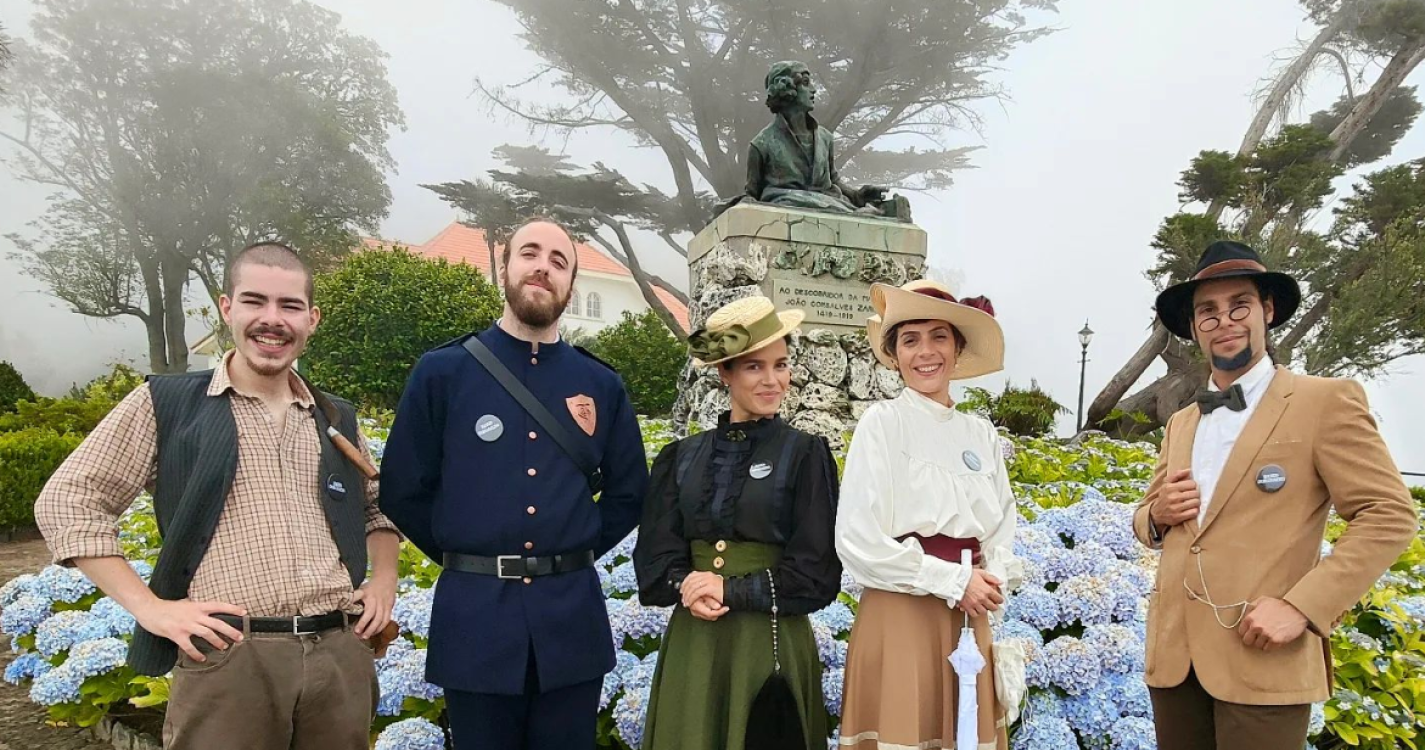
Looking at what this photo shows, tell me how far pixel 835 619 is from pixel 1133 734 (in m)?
1.01

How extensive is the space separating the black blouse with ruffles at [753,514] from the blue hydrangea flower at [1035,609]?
1.23 metres

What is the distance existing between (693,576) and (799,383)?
5.89 meters

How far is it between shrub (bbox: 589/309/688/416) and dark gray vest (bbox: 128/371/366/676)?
42.0 ft

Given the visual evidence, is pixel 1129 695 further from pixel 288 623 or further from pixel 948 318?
pixel 288 623

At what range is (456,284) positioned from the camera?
13719mm

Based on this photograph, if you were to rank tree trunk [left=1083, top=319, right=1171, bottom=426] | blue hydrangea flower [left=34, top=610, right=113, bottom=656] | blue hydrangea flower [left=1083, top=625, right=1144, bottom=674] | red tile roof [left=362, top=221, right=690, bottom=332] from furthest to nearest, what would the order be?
red tile roof [left=362, top=221, right=690, bottom=332] < tree trunk [left=1083, top=319, right=1171, bottom=426] < blue hydrangea flower [left=34, top=610, right=113, bottom=656] < blue hydrangea flower [left=1083, top=625, right=1144, bottom=674]

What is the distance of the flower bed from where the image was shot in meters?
2.66

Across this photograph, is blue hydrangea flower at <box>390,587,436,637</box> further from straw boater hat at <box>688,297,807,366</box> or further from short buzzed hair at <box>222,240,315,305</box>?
straw boater hat at <box>688,297,807,366</box>

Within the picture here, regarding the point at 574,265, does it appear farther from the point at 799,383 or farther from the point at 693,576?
the point at 799,383

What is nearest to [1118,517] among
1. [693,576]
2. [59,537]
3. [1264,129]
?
[693,576]

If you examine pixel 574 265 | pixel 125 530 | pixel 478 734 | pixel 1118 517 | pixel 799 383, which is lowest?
pixel 478 734

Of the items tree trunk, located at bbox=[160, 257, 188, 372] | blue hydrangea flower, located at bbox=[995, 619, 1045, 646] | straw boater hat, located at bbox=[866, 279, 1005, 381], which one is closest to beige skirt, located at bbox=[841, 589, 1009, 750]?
straw boater hat, located at bbox=[866, 279, 1005, 381]

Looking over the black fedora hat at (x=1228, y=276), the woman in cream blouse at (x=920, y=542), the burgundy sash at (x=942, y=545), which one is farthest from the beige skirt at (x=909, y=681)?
the black fedora hat at (x=1228, y=276)

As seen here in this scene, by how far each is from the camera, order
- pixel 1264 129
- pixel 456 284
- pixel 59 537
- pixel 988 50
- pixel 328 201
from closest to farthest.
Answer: pixel 59 537
pixel 456 284
pixel 1264 129
pixel 988 50
pixel 328 201
